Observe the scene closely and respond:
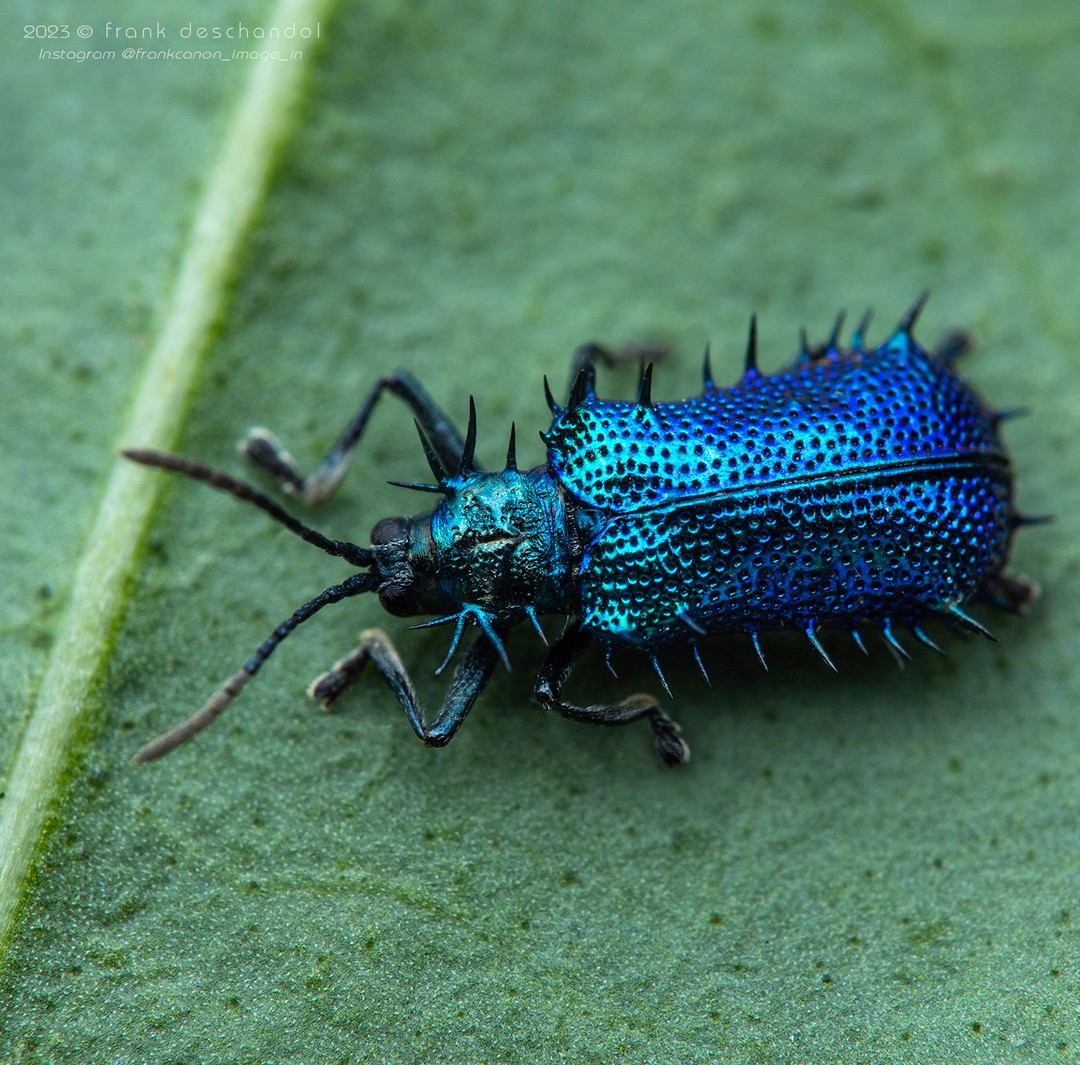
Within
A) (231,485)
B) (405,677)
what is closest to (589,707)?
(405,677)

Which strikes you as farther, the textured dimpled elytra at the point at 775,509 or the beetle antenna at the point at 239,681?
the textured dimpled elytra at the point at 775,509

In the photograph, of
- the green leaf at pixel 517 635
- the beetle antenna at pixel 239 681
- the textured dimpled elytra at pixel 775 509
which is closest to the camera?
the beetle antenna at pixel 239 681

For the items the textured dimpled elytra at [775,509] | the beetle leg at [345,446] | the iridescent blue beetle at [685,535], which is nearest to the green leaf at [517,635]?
the beetle leg at [345,446]

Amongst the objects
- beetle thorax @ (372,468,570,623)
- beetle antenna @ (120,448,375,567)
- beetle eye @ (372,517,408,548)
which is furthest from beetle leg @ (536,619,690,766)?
beetle antenna @ (120,448,375,567)

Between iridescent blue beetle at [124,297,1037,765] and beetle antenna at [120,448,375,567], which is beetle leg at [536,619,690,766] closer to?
iridescent blue beetle at [124,297,1037,765]

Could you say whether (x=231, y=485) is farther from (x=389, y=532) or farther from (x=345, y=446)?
(x=345, y=446)

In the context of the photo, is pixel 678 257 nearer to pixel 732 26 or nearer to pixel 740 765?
pixel 732 26

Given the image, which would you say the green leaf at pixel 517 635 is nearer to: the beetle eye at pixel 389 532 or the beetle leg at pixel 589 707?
the beetle leg at pixel 589 707

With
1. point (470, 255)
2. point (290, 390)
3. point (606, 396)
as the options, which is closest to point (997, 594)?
point (606, 396)
